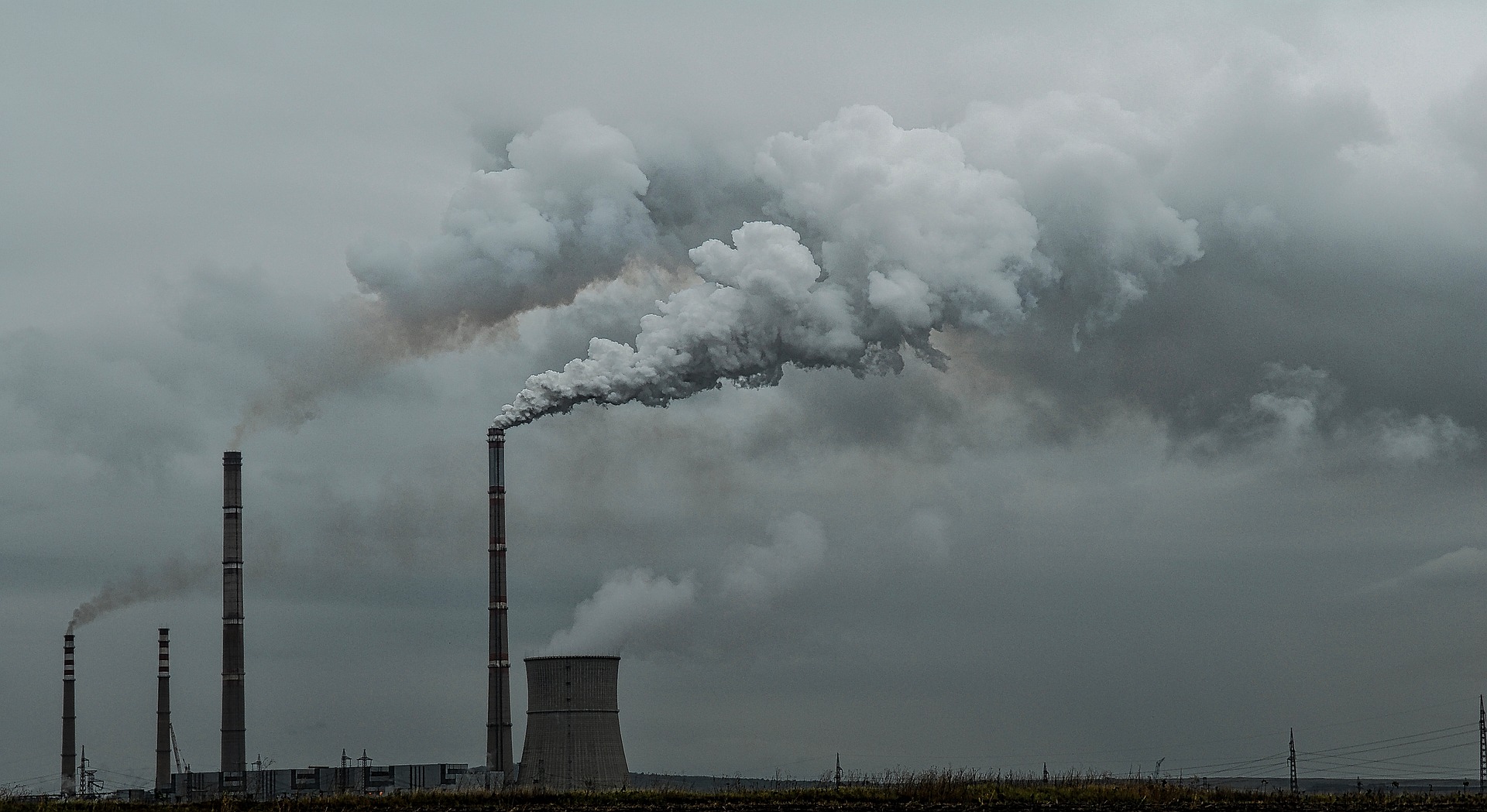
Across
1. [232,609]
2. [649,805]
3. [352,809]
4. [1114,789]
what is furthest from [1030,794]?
[232,609]

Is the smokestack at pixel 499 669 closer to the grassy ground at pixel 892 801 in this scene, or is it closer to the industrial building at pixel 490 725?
the industrial building at pixel 490 725

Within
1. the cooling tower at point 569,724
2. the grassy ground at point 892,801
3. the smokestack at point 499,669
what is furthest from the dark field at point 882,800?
the smokestack at point 499,669

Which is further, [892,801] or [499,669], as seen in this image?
[499,669]

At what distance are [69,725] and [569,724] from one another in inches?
1448

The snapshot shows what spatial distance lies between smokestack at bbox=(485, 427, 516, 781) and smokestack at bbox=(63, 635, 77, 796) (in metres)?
23.2

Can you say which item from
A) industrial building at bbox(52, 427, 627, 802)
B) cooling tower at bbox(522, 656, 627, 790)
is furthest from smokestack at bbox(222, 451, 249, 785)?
cooling tower at bbox(522, 656, 627, 790)

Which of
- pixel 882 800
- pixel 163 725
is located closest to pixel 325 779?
pixel 163 725

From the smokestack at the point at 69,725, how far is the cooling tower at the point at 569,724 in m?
33.1

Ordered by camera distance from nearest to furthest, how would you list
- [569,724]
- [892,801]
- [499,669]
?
[892,801] < [569,724] < [499,669]

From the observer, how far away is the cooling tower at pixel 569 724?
68.6m

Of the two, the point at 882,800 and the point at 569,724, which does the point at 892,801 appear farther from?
the point at 569,724

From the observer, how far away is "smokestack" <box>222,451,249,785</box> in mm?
82188

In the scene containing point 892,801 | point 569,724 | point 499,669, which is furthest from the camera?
point 499,669

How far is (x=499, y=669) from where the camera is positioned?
3278 inches
